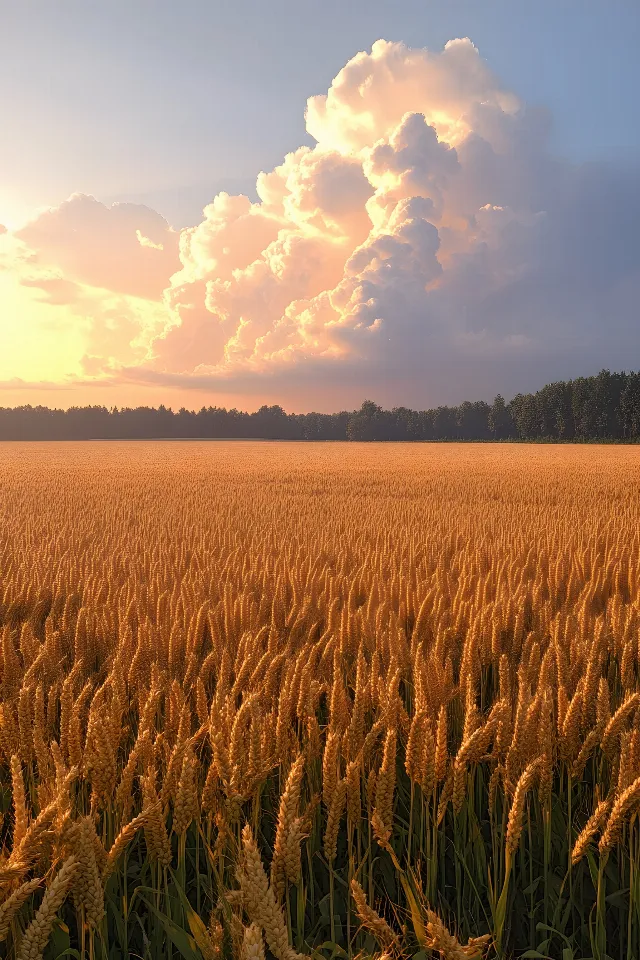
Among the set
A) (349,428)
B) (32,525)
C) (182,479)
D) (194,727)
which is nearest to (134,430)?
(349,428)

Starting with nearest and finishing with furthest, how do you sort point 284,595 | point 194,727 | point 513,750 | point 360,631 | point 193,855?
point 513,750
point 193,855
point 194,727
point 360,631
point 284,595

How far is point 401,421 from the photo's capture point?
113625mm

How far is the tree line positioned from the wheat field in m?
87.6

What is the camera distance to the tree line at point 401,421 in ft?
302

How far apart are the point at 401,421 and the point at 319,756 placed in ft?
370

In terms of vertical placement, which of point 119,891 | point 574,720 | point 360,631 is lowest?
point 119,891

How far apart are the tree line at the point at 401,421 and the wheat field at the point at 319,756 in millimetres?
87643

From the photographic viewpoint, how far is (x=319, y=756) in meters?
2.42

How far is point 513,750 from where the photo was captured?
2055 mm

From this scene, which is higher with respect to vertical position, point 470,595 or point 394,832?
point 470,595

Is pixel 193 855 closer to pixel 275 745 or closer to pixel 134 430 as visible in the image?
pixel 275 745

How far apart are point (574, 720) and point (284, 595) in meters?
2.90

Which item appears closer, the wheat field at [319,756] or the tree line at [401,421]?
the wheat field at [319,756]

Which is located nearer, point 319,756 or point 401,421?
point 319,756
